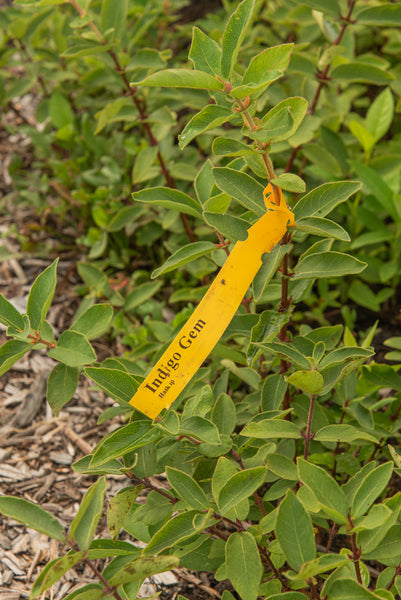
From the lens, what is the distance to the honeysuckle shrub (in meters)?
1.10

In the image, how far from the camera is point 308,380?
115 centimetres

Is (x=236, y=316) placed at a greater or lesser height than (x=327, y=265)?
lesser

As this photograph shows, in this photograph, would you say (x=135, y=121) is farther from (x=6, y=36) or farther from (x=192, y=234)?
(x=6, y=36)

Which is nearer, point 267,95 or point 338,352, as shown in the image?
point 338,352

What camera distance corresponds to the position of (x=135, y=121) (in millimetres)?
2129

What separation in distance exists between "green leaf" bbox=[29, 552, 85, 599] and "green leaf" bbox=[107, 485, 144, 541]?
17 cm

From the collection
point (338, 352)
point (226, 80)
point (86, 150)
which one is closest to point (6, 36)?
point (86, 150)

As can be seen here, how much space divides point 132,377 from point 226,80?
0.64 m

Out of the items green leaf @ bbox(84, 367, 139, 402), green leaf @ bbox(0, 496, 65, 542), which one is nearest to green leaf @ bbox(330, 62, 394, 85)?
green leaf @ bbox(84, 367, 139, 402)

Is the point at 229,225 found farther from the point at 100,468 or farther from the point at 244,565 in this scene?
the point at 244,565

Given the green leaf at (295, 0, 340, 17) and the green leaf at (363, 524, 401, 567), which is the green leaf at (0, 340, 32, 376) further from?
the green leaf at (295, 0, 340, 17)

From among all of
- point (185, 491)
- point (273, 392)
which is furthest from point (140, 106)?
point (185, 491)

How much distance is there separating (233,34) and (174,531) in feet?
3.21

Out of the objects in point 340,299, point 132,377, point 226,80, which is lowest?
point 340,299
